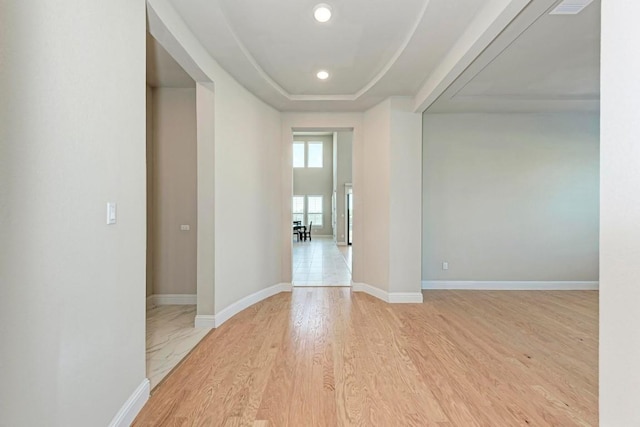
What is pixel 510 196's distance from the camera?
4930 mm

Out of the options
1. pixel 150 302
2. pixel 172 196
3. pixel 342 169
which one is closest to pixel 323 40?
pixel 172 196

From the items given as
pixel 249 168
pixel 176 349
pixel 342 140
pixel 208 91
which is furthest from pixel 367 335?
pixel 342 140

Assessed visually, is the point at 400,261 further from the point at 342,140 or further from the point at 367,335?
the point at 342,140

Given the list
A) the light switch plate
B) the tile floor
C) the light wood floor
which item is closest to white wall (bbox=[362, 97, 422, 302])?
the light wood floor

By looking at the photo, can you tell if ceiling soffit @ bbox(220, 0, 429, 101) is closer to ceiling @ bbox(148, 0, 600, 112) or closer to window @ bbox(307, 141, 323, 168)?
ceiling @ bbox(148, 0, 600, 112)

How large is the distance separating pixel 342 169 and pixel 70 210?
1154cm

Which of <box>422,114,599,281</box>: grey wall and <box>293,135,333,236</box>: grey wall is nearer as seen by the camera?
<box>422,114,599,281</box>: grey wall

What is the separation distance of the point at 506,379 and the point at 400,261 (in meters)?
2.06

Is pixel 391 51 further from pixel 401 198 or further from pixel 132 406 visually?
pixel 132 406

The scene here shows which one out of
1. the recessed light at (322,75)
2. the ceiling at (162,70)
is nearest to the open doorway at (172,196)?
the ceiling at (162,70)

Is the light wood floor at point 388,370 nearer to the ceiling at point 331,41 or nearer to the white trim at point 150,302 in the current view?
the white trim at point 150,302

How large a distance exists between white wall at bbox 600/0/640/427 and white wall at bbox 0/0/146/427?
6.90ft

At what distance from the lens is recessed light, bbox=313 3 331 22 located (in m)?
2.44

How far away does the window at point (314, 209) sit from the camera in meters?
14.9
